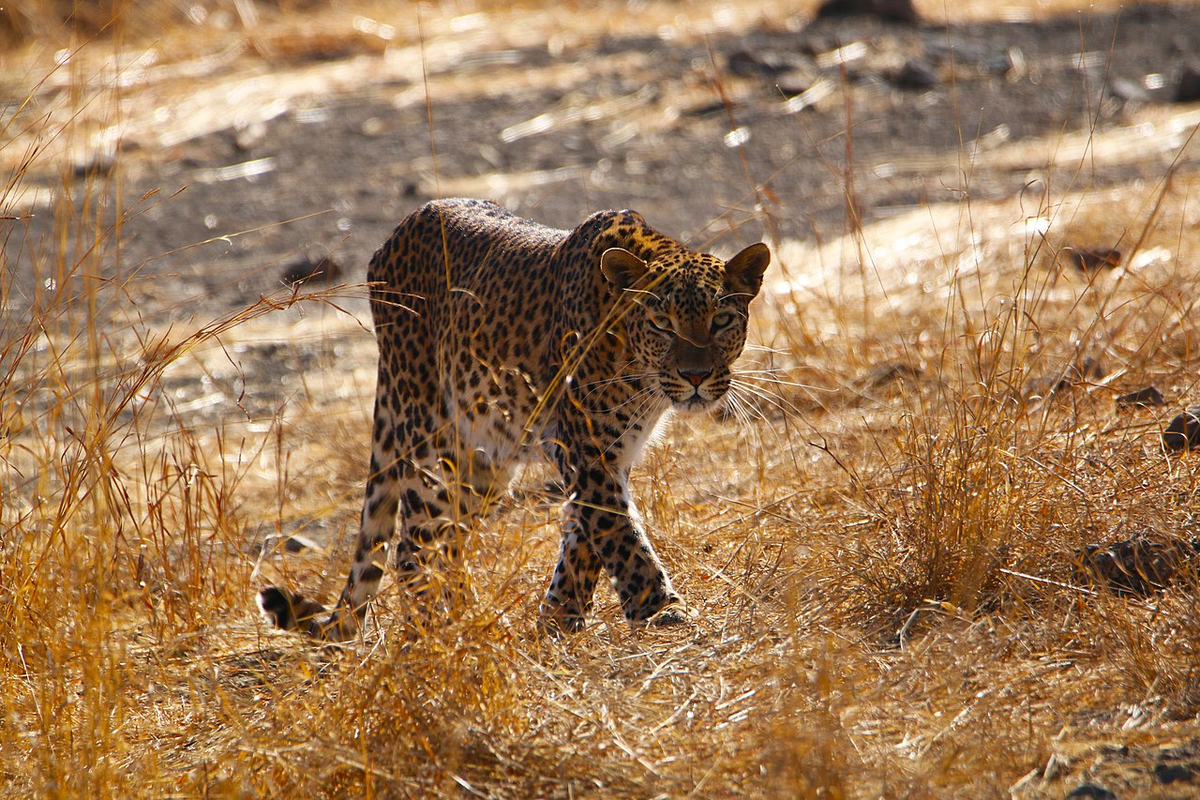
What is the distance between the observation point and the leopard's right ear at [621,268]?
473 centimetres

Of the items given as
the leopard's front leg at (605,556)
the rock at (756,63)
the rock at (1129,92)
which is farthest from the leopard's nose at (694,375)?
the rock at (756,63)

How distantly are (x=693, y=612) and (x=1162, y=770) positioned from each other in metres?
1.70

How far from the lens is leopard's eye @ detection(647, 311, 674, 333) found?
477 centimetres

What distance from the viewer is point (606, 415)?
4.89 m

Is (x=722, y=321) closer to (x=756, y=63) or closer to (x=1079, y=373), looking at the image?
(x=1079, y=373)

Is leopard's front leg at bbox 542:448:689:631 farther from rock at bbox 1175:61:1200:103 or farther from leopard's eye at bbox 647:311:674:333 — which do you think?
rock at bbox 1175:61:1200:103

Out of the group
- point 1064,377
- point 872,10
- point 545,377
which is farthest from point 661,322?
point 872,10

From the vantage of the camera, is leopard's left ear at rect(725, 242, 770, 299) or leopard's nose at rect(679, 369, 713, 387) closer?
leopard's nose at rect(679, 369, 713, 387)

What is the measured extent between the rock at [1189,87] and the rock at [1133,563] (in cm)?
1019

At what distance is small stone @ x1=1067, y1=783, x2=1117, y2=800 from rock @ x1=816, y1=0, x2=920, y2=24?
1453 cm

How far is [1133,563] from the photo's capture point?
4176 mm

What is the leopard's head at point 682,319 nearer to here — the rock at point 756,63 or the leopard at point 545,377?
the leopard at point 545,377

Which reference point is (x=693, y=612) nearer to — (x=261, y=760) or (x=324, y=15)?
(x=261, y=760)

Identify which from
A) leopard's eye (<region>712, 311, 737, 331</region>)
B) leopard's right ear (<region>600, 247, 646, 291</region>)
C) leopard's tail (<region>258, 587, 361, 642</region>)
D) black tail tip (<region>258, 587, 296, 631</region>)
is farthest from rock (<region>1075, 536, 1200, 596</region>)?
black tail tip (<region>258, 587, 296, 631</region>)
